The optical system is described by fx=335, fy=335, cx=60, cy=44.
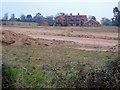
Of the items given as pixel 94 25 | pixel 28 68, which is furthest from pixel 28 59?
pixel 94 25

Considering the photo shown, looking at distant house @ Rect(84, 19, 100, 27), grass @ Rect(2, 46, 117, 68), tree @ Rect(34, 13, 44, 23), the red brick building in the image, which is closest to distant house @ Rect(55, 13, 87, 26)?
the red brick building

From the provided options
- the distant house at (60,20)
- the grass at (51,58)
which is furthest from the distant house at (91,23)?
the grass at (51,58)

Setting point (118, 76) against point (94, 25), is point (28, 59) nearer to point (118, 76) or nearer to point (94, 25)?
point (118, 76)

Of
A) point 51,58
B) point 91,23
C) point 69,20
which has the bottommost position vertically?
point 91,23

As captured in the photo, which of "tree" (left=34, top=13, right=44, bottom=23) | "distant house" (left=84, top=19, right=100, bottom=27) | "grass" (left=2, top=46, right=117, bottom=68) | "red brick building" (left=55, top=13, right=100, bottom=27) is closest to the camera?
"grass" (left=2, top=46, right=117, bottom=68)

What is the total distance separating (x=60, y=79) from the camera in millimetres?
6695

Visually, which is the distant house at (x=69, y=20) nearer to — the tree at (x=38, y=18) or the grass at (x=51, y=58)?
the tree at (x=38, y=18)

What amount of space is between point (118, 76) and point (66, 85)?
3.58 ft

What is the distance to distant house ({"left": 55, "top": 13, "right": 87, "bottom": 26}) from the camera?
162ft

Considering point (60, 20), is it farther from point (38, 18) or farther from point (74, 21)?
point (38, 18)

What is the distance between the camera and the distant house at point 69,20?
162 feet

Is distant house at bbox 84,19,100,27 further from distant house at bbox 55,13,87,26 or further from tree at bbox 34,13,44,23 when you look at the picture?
tree at bbox 34,13,44,23

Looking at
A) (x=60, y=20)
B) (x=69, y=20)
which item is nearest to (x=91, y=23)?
(x=69, y=20)

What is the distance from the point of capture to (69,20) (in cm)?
5094
